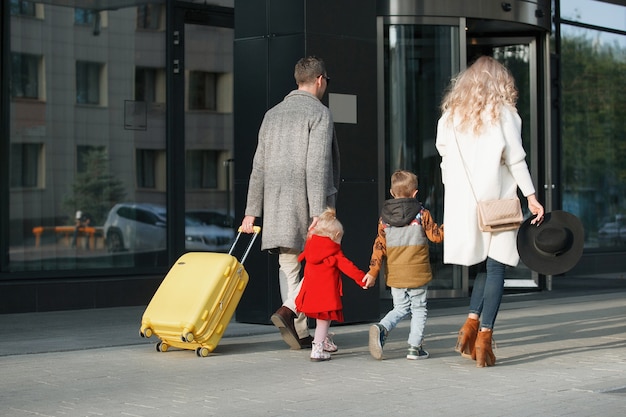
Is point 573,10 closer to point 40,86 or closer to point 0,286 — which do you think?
point 40,86

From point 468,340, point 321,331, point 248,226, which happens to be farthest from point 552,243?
point 248,226

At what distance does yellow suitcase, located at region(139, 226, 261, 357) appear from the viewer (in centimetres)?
768

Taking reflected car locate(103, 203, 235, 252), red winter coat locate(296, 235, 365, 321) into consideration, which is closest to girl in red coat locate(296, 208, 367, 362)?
red winter coat locate(296, 235, 365, 321)

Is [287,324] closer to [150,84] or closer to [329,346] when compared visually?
[329,346]

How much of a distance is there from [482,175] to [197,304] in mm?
2047

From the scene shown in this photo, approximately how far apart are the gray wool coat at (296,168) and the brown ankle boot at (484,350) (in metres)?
1.41

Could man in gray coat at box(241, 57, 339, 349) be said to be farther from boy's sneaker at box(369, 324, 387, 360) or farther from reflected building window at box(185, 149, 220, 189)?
reflected building window at box(185, 149, 220, 189)

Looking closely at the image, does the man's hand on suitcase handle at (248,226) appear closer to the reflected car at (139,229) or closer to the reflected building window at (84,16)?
the reflected car at (139,229)

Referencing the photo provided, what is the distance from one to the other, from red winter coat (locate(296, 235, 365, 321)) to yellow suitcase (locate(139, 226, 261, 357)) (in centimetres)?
46

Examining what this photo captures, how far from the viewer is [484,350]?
7.39 meters

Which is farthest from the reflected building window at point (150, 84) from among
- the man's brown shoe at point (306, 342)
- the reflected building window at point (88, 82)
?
the man's brown shoe at point (306, 342)

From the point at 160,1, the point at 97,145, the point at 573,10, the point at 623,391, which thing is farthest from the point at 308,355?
the point at 573,10

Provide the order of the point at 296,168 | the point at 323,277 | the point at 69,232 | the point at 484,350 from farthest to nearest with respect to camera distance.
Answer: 1. the point at 69,232
2. the point at 296,168
3. the point at 323,277
4. the point at 484,350

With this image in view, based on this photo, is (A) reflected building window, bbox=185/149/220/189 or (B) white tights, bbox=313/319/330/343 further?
(A) reflected building window, bbox=185/149/220/189
